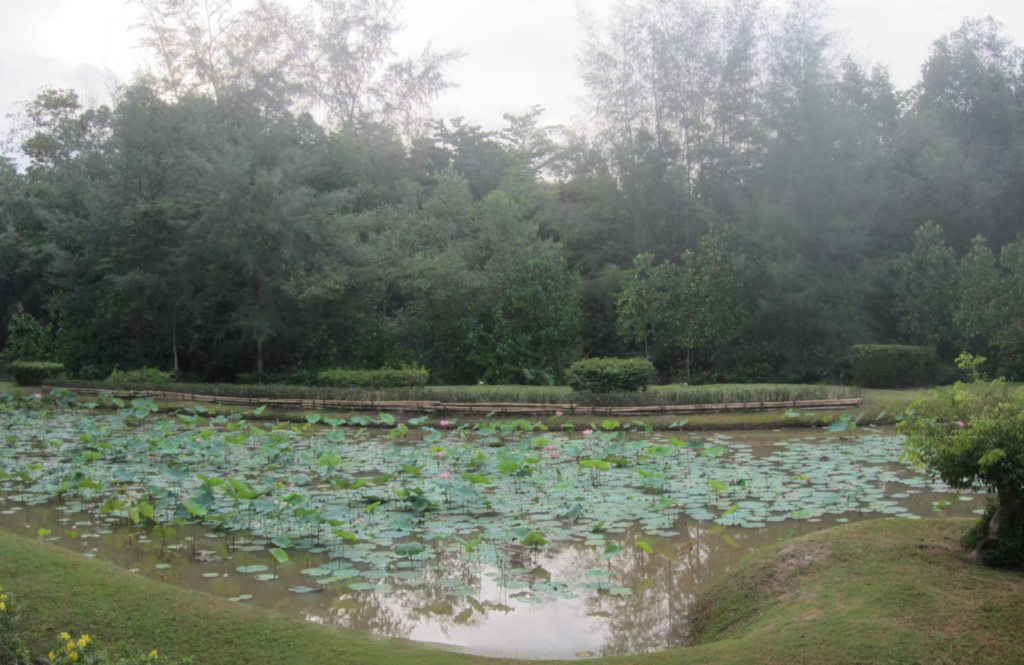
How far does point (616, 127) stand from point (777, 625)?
17.7m

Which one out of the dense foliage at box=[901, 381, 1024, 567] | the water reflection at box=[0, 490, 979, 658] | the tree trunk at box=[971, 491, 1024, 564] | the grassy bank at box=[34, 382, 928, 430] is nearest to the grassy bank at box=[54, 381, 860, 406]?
the grassy bank at box=[34, 382, 928, 430]

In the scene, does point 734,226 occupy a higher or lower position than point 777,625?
higher

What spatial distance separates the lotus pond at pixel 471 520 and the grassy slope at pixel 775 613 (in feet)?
2.22

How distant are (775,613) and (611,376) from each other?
29.9ft

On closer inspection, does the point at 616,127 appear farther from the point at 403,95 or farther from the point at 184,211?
the point at 184,211

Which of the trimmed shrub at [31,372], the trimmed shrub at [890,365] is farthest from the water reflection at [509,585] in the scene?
the trimmed shrub at [31,372]

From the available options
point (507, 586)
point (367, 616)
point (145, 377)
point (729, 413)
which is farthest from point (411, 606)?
point (145, 377)

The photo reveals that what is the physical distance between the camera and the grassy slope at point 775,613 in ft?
11.2

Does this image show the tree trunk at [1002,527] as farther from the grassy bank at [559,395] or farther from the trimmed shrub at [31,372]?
the trimmed shrub at [31,372]

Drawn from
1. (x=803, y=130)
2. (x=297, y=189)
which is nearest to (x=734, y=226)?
(x=803, y=130)

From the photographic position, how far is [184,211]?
18.8 metres

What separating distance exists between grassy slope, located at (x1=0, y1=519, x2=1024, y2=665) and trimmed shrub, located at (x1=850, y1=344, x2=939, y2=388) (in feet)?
38.5

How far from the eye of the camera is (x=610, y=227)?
2125 cm

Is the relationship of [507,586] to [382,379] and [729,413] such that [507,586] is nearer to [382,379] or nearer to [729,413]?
[729,413]
